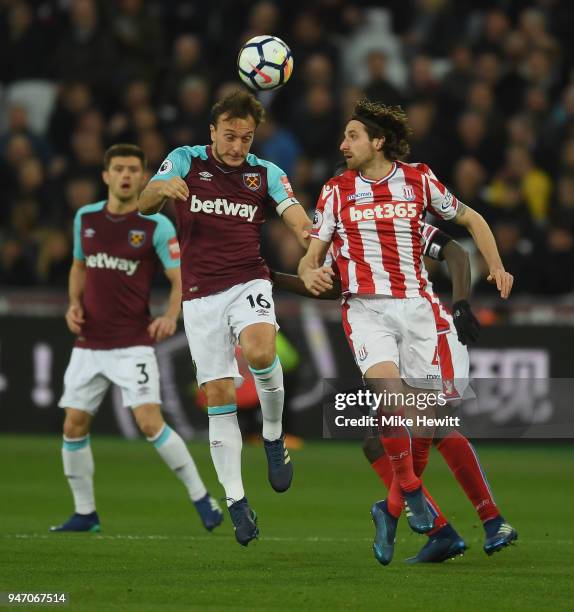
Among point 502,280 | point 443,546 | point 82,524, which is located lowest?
point 82,524

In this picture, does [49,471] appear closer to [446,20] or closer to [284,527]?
[284,527]

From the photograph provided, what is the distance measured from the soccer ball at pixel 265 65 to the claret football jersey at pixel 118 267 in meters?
1.65

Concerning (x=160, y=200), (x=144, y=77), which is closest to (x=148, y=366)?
(x=160, y=200)

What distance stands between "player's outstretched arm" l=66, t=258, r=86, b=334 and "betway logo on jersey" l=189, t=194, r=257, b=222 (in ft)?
6.23

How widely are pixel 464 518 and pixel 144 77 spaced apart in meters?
9.25

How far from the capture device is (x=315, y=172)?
57.2ft

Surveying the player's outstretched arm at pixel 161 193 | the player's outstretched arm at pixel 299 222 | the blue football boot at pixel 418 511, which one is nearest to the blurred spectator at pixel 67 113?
the player's outstretched arm at pixel 299 222

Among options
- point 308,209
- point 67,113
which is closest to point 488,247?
point 308,209

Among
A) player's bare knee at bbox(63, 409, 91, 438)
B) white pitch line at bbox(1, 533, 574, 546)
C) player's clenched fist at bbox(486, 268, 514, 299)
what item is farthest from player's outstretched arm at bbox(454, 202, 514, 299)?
player's bare knee at bbox(63, 409, 91, 438)

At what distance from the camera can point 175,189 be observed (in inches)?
328

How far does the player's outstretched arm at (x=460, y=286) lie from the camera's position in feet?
27.3

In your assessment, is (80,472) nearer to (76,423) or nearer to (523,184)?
(76,423)

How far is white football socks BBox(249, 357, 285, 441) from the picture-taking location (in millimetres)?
8781

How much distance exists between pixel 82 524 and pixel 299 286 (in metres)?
2.37
